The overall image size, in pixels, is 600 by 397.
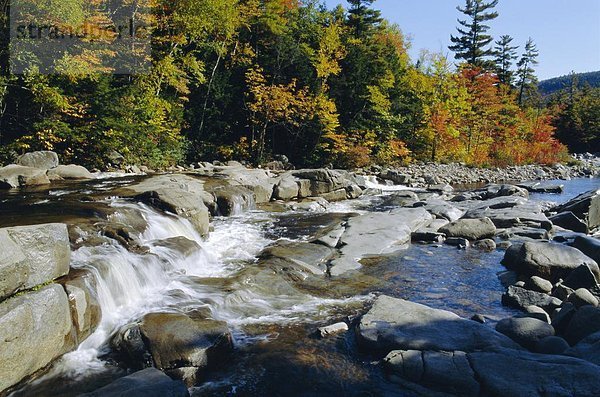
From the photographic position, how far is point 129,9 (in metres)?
22.2

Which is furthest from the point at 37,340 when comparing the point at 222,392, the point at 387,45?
the point at 387,45

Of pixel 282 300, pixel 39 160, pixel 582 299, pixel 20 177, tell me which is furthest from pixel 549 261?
pixel 39 160

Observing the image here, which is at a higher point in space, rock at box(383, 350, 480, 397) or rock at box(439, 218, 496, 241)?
rock at box(439, 218, 496, 241)

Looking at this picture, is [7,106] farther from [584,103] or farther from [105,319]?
[584,103]

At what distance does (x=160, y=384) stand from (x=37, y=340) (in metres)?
1.90

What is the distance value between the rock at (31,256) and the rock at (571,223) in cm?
1407

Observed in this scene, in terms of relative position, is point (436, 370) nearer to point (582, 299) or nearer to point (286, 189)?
point (582, 299)

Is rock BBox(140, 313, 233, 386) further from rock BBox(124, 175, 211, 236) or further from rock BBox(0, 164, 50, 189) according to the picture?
rock BBox(0, 164, 50, 189)

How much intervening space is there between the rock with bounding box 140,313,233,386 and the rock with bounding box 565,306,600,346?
4809 millimetres

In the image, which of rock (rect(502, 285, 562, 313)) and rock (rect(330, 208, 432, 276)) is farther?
rock (rect(330, 208, 432, 276))

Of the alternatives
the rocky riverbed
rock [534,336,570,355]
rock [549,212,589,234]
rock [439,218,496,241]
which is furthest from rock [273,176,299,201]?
rock [534,336,570,355]

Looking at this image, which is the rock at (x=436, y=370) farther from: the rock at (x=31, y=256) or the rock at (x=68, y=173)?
the rock at (x=68, y=173)

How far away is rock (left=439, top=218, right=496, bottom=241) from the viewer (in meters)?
12.4

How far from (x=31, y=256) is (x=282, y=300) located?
4.09m
